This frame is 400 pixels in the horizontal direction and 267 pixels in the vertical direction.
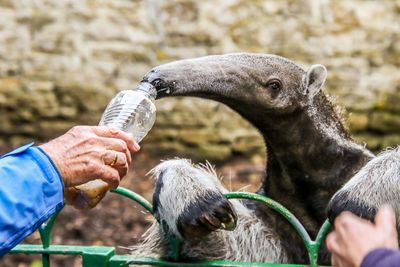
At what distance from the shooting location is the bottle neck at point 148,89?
9.41ft

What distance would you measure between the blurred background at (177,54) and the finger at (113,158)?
540 centimetres

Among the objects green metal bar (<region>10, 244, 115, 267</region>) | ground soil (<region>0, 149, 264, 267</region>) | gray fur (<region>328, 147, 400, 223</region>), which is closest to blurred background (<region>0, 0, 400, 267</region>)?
ground soil (<region>0, 149, 264, 267</region>)

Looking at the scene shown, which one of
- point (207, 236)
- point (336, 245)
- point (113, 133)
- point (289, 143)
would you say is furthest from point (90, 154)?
point (289, 143)

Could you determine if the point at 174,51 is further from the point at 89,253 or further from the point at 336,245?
the point at 336,245

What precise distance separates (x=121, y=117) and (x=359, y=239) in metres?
1.03

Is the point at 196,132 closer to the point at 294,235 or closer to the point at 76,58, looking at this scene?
the point at 76,58

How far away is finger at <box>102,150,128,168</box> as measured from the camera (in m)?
2.52

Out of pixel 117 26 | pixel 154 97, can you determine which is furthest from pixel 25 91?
pixel 154 97

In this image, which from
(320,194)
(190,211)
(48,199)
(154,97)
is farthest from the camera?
(320,194)

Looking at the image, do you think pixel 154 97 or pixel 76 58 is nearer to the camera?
pixel 154 97

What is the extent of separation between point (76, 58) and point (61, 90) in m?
0.35

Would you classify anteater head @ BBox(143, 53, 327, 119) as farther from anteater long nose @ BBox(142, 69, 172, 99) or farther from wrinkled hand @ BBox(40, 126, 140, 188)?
wrinkled hand @ BBox(40, 126, 140, 188)

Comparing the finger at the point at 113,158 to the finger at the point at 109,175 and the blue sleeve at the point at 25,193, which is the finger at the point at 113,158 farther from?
the blue sleeve at the point at 25,193

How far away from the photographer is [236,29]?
817 cm
